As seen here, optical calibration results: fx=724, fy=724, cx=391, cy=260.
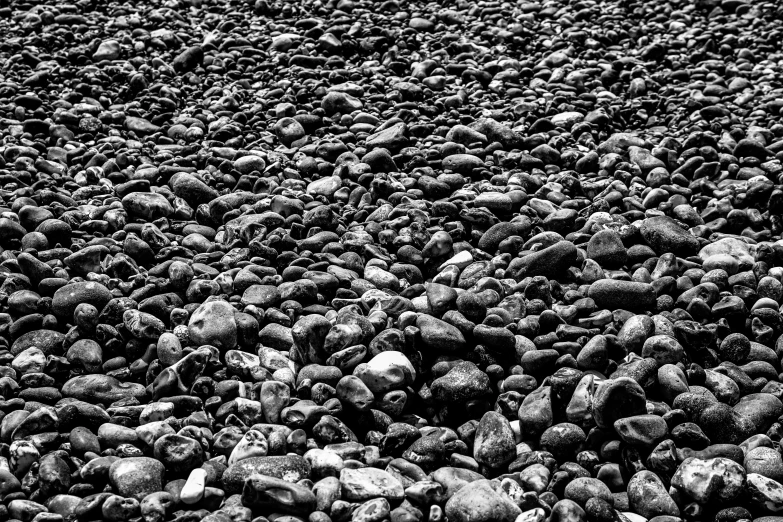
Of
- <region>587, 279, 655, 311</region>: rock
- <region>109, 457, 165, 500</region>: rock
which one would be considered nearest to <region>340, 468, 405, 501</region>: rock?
<region>109, 457, 165, 500</region>: rock

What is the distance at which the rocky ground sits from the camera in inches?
117

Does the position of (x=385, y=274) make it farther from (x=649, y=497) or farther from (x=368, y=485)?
(x=649, y=497)

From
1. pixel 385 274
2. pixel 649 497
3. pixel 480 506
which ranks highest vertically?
pixel 385 274

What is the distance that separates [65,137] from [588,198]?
3736 mm

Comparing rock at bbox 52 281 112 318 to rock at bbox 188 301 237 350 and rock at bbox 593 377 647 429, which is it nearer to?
rock at bbox 188 301 237 350

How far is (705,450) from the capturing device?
122 inches

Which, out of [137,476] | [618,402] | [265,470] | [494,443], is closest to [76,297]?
[137,476]

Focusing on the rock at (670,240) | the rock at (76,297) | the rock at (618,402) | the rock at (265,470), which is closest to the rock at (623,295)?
the rock at (670,240)

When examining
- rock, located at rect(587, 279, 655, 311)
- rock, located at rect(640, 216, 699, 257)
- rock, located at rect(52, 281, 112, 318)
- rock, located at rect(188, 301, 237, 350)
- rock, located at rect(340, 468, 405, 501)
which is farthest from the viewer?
rock, located at rect(640, 216, 699, 257)

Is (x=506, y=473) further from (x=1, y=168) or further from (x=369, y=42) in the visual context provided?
(x=369, y=42)

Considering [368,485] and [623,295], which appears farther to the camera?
[623,295]

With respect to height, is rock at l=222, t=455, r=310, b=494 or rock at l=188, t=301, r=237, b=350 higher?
rock at l=188, t=301, r=237, b=350

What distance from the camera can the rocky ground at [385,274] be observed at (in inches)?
117

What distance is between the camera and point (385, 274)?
408 centimetres
